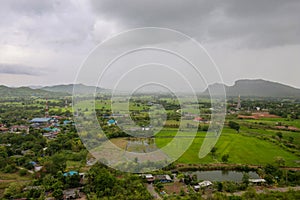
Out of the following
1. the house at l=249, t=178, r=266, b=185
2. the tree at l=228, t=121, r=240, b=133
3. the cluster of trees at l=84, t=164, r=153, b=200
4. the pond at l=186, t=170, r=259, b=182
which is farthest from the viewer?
the tree at l=228, t=121, r=240, b=133

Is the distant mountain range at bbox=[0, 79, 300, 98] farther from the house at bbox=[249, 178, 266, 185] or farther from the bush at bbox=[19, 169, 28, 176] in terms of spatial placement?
the house at bbox=[249, 178, 266, 185]

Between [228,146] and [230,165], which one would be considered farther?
[228,146]

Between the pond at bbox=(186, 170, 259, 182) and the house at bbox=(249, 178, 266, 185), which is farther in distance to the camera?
the pond at bbox=(186, 170, 259, 182)

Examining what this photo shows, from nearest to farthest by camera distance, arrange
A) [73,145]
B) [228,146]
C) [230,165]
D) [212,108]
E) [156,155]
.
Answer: [212,108] → [156,155] → [230,165] → [73,145] → [228,146]

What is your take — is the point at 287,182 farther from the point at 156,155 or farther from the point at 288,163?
the point at 156,155

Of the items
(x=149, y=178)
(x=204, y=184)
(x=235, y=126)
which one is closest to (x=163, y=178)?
(x=149, y=178)

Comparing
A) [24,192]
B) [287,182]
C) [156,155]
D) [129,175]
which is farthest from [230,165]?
[24,192]

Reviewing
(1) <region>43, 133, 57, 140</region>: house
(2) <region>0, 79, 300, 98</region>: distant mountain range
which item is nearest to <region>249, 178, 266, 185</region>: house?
(1) <region>43, 133, 57, 140</region>: house

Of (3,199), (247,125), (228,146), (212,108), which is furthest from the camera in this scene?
(247,125)
